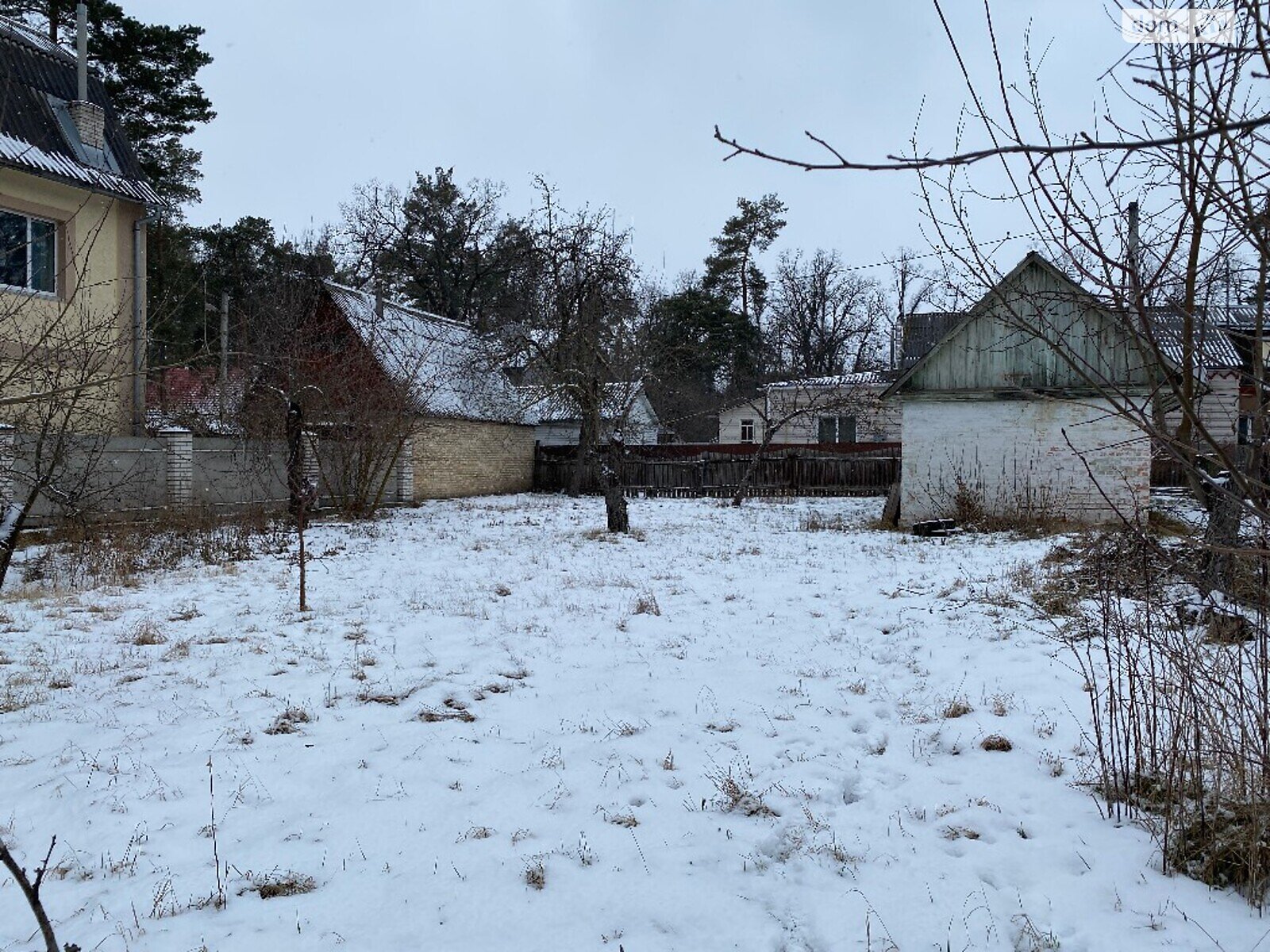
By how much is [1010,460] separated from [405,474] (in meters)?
13.8

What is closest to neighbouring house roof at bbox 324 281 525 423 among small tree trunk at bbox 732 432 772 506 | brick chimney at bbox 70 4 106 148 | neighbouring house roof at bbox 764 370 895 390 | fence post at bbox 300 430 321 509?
fence post at bbox 300 430 321 509

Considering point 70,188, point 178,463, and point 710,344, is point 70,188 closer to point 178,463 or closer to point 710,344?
point 178,463

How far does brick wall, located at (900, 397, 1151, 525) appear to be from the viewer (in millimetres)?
14781

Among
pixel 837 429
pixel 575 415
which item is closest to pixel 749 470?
pixel 575 415

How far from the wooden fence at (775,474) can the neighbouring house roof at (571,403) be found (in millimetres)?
2211

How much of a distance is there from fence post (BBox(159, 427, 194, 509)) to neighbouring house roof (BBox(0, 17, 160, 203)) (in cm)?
409

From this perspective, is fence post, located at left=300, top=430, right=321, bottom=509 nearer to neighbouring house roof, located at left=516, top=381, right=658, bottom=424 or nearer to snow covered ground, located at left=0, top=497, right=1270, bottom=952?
neighbouring house roof, located at left=516, top=381, right=658, bottom=424

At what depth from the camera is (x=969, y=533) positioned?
46.9 ft

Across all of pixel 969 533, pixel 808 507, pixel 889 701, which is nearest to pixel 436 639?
pixel 889 701

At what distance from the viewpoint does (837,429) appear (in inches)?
1256

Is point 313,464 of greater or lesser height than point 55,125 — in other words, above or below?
below

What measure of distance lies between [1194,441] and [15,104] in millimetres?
16250

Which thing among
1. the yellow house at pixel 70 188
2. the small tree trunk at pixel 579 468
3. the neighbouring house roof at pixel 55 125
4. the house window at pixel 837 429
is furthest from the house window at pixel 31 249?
the house window at pixel 837 429

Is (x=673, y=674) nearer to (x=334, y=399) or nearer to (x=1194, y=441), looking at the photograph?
(x=1194, y=441)
